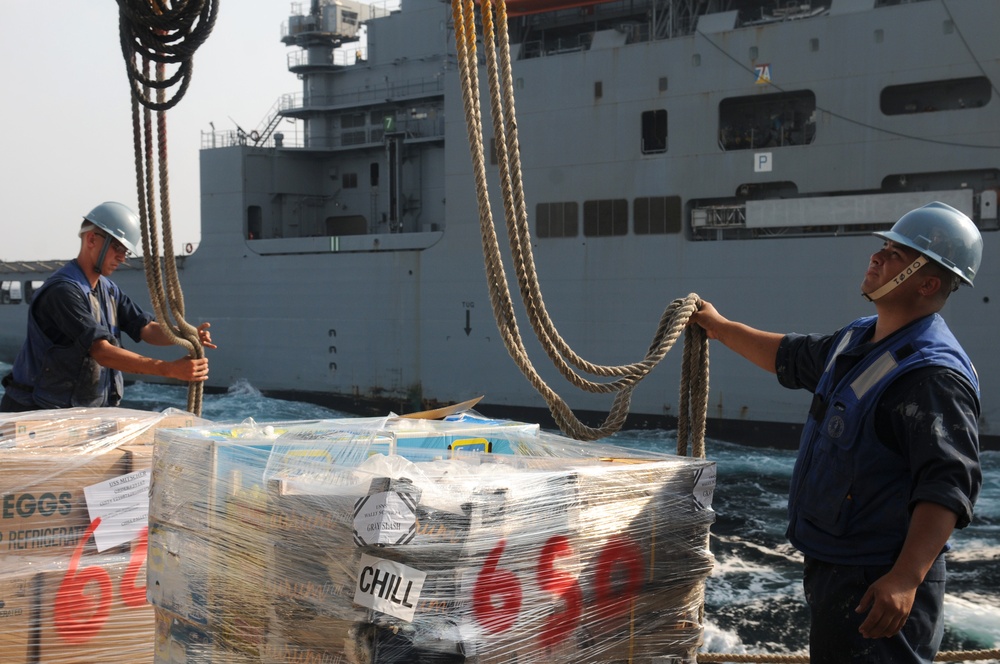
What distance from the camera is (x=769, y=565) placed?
775 centimetres

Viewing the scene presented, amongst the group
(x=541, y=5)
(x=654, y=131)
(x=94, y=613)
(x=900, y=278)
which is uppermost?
(x=541, y=5)

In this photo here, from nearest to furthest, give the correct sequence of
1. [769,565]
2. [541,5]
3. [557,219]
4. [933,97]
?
[769,565]
[933,97]
[557,219]
[541,5]

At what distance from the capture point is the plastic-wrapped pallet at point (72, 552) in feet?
7.89

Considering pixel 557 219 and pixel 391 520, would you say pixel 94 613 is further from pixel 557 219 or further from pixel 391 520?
pixel 557 219

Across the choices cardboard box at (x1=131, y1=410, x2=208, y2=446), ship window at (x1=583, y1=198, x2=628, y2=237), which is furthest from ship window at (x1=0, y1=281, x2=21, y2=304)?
cardboard box at (x1=131, y1=410, x2=208, y2=446)

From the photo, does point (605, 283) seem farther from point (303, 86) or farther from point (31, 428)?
point (31, 428)

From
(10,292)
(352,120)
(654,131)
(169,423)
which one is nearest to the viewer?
(169,423)

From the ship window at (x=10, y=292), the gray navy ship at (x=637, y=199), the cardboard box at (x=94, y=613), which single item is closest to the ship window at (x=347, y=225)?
the gray navy ship at (x=637, y=199)

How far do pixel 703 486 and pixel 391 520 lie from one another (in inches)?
31.0

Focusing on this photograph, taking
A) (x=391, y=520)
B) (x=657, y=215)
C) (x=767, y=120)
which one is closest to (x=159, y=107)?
(x=391, y=520)

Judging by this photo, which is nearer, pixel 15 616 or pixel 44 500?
pixel 15 616

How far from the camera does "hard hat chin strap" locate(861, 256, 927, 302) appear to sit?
205 cm

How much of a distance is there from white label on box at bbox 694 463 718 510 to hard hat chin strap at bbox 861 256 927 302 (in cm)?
54

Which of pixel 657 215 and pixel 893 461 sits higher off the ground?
pixel 657 215
